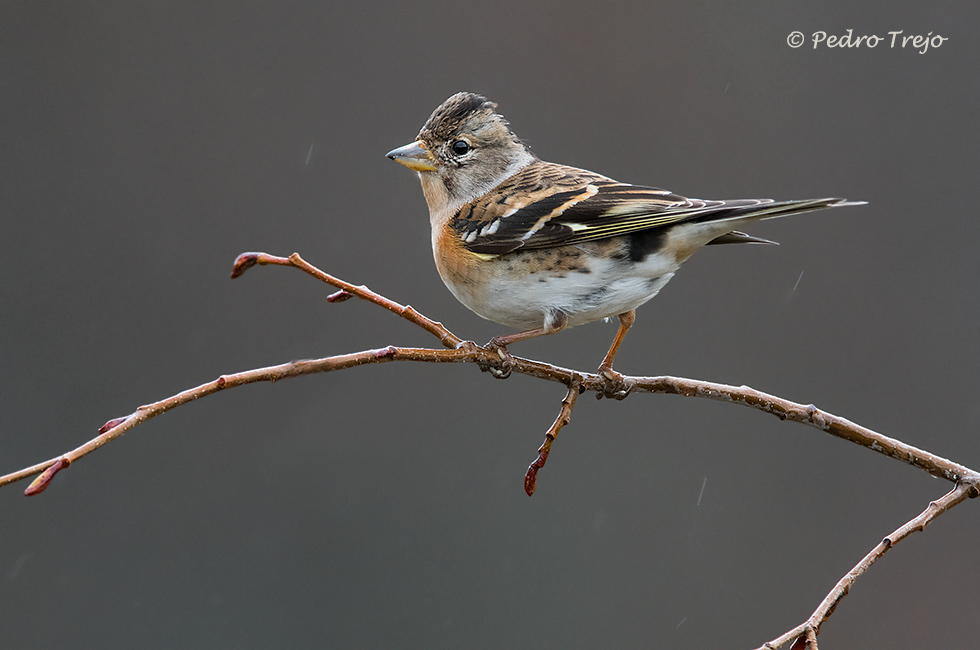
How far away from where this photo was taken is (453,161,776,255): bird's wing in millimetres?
2379

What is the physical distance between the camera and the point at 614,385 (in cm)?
241

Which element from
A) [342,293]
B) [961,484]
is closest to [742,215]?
[961,484]

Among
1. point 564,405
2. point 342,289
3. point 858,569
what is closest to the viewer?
point 858,569

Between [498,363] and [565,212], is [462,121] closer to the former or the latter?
[565,212]

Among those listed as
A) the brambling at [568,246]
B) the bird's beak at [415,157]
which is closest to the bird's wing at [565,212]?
the brambling at [568,246]

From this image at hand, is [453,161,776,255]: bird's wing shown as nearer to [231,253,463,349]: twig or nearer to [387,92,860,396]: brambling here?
[387,92,860,396]: brambling

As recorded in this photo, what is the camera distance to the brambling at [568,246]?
240cm

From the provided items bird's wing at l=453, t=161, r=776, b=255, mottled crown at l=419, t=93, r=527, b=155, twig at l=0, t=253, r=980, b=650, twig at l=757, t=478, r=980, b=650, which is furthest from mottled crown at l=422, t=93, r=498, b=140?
twig at l=757, t=478, r=980, b=650

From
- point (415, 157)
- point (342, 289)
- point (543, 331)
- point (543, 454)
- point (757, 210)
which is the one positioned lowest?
point (543, 454)

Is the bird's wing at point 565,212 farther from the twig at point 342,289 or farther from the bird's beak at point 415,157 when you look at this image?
the twig at point 342,289

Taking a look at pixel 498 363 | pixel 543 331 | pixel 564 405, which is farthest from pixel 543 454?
pixel 543 331

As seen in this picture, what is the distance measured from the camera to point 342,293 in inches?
77.4

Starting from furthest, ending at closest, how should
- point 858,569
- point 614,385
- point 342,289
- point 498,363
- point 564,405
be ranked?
point 614,385 < point 498,363 < point 564,405 < point 342,289 < point 858,569

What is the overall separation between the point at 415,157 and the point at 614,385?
43.7 inches
